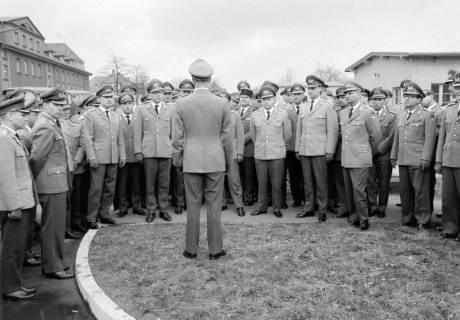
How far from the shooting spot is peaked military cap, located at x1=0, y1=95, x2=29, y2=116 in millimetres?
4633

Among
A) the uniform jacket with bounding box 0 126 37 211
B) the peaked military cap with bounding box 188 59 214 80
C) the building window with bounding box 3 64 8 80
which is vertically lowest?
the uniform jacket with bounding box 0 126 37 211

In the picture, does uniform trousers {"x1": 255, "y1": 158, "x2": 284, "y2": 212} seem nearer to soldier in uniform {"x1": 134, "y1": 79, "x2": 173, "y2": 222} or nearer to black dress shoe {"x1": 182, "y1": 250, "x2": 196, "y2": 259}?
soldier in uniform {"x1": 134, "y1": 79, "x2": 173, "y2": 222}

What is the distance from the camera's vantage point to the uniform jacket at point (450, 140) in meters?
6.29

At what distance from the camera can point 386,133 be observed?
327 inches

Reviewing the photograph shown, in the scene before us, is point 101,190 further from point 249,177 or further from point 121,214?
point 249,177

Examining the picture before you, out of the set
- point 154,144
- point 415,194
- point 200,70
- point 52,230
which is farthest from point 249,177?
point 52,230

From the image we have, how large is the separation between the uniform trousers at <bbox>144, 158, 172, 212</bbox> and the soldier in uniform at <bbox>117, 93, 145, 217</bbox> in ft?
1.43

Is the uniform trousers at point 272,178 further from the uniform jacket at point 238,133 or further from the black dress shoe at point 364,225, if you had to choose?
the black dress shoe at point 364,225

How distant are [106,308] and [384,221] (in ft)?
17.0

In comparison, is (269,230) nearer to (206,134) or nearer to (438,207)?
(206,134)

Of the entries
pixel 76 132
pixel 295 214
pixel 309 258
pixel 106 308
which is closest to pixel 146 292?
pixel 106 308

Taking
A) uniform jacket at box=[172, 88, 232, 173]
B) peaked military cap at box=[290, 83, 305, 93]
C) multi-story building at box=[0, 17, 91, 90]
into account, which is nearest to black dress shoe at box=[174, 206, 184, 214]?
uniform jacket at box=[172, 88, 232, 173]

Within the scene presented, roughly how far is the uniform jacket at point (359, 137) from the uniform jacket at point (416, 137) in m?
0.50

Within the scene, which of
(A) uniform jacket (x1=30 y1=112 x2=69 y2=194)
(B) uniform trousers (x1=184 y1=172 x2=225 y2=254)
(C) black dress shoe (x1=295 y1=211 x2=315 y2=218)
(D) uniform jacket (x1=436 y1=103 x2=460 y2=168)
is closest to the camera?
(A) uniform jacket (x1=30 y1=112 x2=69 y2=194)
